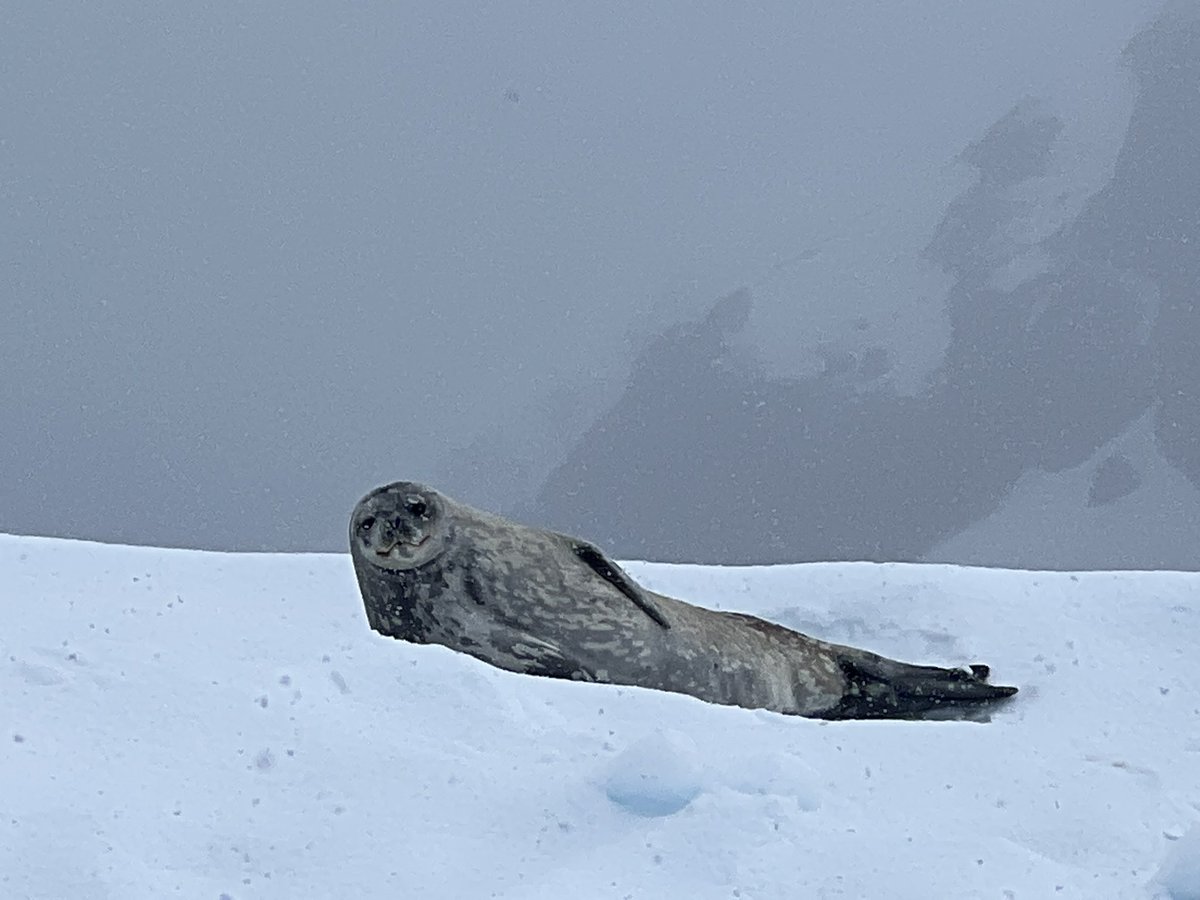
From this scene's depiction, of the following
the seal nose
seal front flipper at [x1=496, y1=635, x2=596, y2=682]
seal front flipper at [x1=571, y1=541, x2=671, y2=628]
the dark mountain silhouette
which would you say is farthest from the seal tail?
the dark mountain silhouette

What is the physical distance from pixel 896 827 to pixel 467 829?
0.71 m

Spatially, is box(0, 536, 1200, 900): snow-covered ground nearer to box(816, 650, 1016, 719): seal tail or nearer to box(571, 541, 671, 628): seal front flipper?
box(816, 650, 1016, 719): seal tail

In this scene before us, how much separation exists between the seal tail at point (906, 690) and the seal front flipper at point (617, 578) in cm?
83

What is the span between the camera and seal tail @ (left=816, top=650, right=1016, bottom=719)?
4.36 metres

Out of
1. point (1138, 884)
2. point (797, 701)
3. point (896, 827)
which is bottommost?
point (1138, 884)

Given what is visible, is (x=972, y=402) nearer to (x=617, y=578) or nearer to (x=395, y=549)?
(x=617, y=578)

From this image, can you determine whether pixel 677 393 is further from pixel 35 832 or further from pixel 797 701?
pixel 35 832

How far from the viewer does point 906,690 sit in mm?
4574

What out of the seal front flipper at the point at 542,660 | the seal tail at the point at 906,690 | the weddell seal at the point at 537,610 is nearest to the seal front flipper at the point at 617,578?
the weddell seal at the point at 537,610

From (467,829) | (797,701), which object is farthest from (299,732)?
(797,701)

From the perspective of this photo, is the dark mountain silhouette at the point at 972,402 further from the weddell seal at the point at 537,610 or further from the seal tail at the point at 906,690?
the weddell seal at the point at 537,610

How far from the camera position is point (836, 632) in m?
5.06

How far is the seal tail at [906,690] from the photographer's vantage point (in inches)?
172

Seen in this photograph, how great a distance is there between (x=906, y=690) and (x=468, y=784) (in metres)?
2.81
